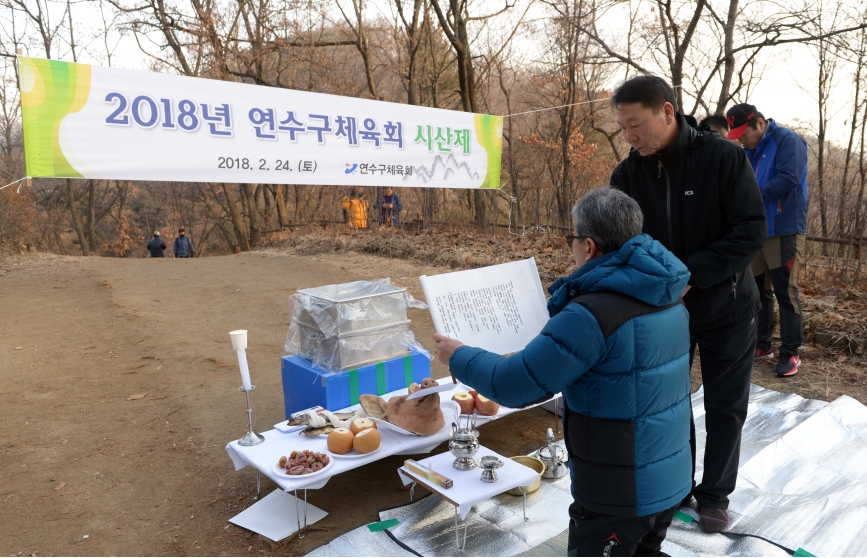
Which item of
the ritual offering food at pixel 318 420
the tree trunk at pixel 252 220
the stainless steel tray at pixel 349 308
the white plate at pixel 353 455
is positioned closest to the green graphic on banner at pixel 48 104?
the stainless steel tray at pixel 349 308

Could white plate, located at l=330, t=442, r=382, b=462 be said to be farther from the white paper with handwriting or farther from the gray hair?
the gray hair

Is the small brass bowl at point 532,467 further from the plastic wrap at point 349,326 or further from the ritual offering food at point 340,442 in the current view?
the plastic wrap at point 349,326

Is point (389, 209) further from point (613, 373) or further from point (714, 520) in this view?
point (613, 373)

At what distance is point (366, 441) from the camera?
2646 millimetres

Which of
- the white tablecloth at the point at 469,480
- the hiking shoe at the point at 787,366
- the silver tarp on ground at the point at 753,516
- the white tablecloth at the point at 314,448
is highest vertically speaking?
the white tablecloth at the point at 314,448

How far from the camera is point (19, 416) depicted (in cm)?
413

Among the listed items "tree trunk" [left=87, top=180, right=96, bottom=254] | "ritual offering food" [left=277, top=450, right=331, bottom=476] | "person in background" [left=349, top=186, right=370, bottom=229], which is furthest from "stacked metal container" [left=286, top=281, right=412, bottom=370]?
"tree trunk" [left=87, top=180, right=96, bottom=254]

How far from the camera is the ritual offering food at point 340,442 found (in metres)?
2.65

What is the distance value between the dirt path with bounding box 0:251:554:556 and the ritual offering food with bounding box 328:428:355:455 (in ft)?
1.12

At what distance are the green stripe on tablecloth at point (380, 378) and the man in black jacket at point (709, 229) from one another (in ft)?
5.69

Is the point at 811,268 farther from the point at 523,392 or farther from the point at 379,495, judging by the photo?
the point at 523,392

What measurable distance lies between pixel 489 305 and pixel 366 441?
83cm

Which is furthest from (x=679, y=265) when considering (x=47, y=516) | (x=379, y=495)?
(x=47, y=516)

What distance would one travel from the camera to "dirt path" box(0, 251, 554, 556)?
8.95 feet
